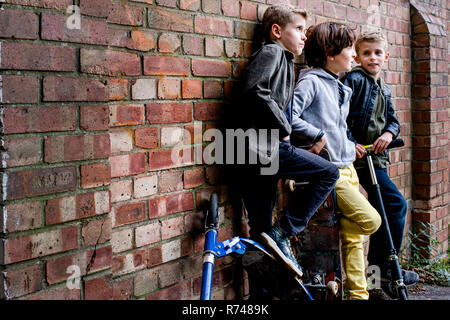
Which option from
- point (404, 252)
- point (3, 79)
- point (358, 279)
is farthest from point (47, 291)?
point (404, 252)

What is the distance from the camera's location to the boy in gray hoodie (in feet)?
9.67

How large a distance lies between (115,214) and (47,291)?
1.62 ft

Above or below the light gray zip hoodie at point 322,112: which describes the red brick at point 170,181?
below

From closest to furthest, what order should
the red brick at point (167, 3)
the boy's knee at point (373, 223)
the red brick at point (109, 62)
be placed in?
the red brick at point (109, 62), the red brick at point (167, 3), the boy's knee at point (373, 223)

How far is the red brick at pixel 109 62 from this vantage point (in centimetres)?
184

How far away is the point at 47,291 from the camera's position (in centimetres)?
175

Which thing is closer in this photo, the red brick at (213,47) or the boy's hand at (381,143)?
the red brick at (213,47)

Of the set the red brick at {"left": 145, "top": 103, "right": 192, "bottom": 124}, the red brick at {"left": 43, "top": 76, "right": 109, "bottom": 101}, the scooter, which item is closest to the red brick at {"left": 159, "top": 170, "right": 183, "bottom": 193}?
the red brick at {"left": 145, "top": 103, "right": 192, "bottom": 124}

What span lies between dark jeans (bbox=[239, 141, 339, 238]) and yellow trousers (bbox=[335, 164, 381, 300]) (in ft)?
1.22

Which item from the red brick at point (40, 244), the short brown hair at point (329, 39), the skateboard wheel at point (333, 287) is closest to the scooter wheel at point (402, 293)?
the skateboard wheel at point (333, 287)

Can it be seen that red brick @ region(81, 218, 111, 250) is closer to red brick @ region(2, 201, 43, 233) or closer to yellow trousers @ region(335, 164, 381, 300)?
red brick @ region(2, 201, 43, 233)

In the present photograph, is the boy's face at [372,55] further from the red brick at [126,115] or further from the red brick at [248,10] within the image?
the red brick at [126,115]

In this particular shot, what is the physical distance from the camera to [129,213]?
2.21m

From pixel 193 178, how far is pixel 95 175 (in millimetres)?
716
